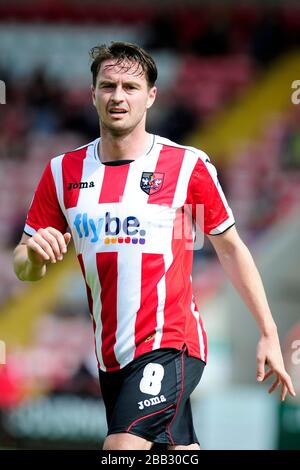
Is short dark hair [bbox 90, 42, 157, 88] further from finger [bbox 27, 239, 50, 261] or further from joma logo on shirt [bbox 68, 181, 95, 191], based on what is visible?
finger [bbox 27, 239, 50, 261]

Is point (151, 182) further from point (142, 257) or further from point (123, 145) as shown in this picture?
point (142, 257)

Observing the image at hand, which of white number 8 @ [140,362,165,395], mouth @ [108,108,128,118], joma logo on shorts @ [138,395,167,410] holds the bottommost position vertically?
joma logo on shorts @ [138,395,167,410]

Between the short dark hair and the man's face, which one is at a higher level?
the short dark hair

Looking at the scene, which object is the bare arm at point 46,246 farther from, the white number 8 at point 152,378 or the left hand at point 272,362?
the left hand at point 272,362

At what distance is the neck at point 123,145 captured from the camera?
13.4 ft

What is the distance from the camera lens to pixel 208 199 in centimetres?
409

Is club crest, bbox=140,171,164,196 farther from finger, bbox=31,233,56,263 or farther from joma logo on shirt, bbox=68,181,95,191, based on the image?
finger, bbox=31,233,56,263

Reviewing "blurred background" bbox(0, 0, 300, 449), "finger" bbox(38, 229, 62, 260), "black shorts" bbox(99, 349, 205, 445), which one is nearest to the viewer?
"finger" bbox(38, 229, 62, 260)

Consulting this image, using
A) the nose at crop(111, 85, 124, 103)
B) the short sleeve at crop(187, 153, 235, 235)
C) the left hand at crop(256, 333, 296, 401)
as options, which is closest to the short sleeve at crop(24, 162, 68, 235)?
the nose at crop(111, 85, 124, 103)

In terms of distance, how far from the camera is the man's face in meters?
3.97

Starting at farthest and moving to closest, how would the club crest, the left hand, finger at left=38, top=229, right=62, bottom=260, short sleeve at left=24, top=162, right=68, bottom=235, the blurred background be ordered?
the blurred background
short sleeve at left=24, top=162, right=68, bottom=235
the club crest
the left hand
finger at left=38, top=229, right=62, bottom=260

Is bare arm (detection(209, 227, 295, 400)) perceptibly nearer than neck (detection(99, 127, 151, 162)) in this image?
Yes

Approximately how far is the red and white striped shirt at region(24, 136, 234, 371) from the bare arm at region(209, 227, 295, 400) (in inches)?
3.5

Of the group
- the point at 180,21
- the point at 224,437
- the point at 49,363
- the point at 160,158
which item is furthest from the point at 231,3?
the point at 160,158
